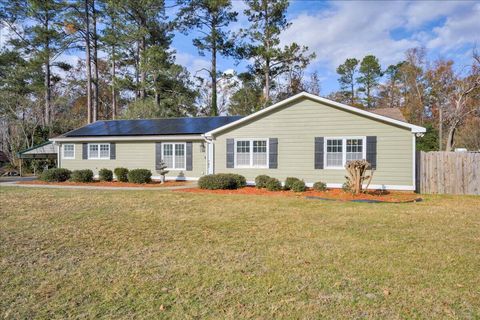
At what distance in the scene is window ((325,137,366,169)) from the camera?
1357 centimetres

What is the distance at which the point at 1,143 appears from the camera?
3150 cm

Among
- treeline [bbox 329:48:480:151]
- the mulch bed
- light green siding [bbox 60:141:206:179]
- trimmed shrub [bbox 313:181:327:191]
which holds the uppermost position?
treeline [bbox 329:48:480:151]

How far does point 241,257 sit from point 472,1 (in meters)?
19.6

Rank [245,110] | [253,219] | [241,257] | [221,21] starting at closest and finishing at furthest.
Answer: [241,257], [253,219], [221,21], [245,110]

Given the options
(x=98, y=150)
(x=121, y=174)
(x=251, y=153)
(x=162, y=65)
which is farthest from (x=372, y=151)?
(x=162, y=65)

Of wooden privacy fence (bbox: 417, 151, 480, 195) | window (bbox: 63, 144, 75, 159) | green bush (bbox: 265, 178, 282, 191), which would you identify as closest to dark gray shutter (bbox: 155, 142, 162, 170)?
window (bbox: 63, 144, 75, 159)

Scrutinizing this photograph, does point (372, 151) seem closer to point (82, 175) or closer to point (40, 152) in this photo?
point (82, 175)

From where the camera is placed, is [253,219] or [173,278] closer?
[173,278]

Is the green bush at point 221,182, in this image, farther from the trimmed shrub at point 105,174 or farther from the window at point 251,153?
the trimmed shrub at point 105,174

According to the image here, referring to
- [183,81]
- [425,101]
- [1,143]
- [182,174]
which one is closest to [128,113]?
[183,81]

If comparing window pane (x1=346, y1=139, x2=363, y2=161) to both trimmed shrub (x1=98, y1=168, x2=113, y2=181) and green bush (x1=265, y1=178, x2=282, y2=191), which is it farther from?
trimmed shrub (x1=98, y1=168, x2=113, y2=181)

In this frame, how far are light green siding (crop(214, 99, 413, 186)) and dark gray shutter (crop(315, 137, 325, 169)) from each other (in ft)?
0.63

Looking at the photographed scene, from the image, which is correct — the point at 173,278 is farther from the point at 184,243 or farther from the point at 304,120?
the point at 304,120

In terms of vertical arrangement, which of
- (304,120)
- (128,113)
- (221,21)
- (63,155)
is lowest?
(63,155)
